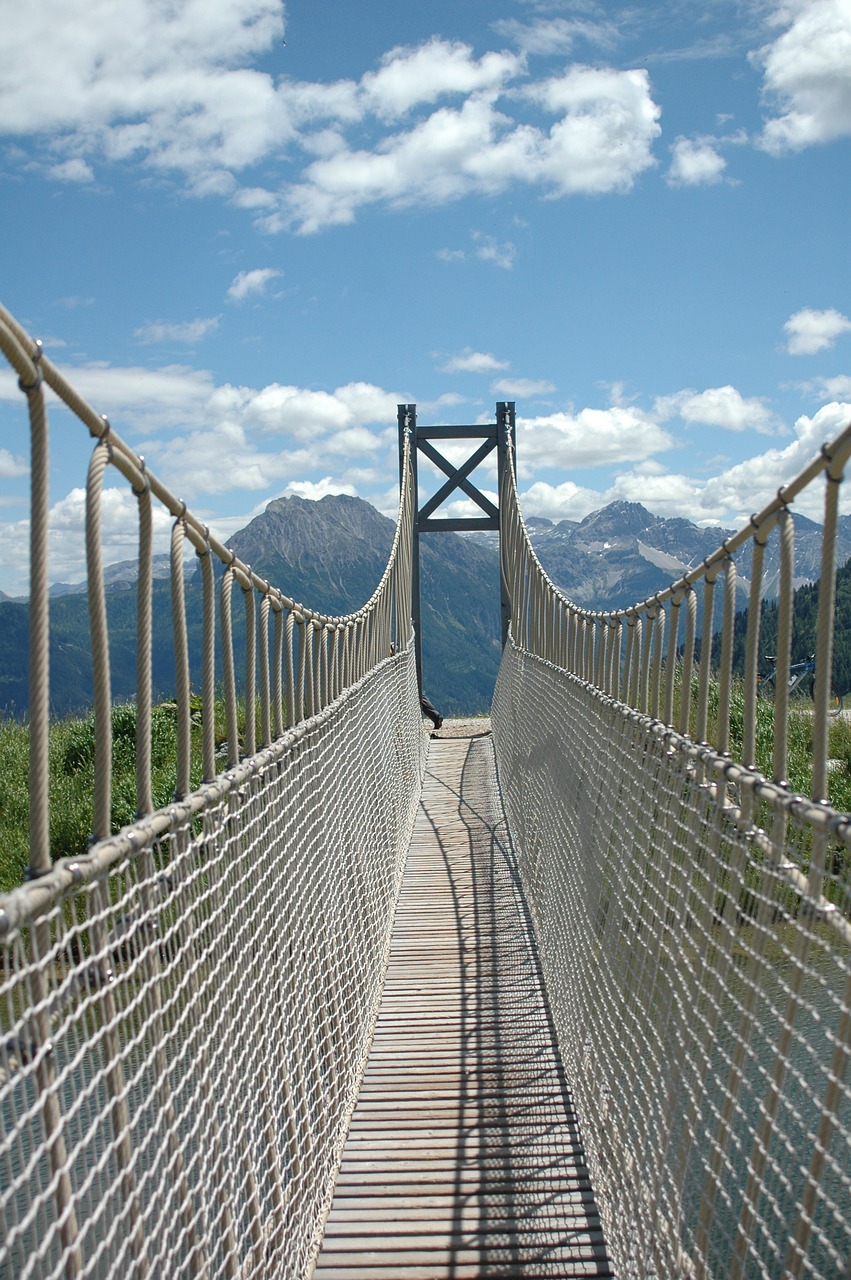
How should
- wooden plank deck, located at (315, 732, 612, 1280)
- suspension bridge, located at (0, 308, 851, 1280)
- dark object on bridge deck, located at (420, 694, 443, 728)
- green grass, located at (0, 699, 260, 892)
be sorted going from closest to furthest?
suspension bridge, located at (0, 308, 851, 1280) < wooden plank deck, located at (315, 732, 612, 1280) < green grass, located at (0, 699, 260, 892) < dark object on bridge deck, located at (420, 694, 443, 728)

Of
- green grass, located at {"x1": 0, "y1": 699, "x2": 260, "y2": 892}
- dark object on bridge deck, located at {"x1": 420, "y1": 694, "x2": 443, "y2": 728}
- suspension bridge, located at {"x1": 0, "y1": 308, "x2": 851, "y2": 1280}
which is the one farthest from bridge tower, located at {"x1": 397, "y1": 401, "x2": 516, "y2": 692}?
suspension bridge, located at {"x1": 0, "y1": 308, "x2": 851, "y2": 1280}

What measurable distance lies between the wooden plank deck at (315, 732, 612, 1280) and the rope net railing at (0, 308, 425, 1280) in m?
0.09

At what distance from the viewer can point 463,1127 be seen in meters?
2.50

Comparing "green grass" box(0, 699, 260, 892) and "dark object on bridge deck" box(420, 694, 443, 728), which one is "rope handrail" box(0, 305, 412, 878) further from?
"dark object on bridge deck" box(420, 694, 443, 728)

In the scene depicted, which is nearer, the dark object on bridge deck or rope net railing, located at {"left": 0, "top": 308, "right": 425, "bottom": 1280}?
rope net railing, located at {"left": 0, "top": 308, "right": 425, "bottom": 1280}

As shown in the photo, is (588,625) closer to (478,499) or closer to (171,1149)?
(171,1149)

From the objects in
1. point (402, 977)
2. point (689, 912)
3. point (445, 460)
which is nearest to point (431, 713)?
point (445, 460)

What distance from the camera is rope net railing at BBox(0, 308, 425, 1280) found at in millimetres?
1010

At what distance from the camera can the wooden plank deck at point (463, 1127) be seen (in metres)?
2.03

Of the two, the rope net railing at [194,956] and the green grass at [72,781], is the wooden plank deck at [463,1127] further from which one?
the green grass at [72,781]

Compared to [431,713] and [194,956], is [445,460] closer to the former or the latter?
[431,713]

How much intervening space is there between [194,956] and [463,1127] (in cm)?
121

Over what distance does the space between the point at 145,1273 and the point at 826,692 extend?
1.00 m

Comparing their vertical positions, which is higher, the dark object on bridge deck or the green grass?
the dark object on bridge deck
